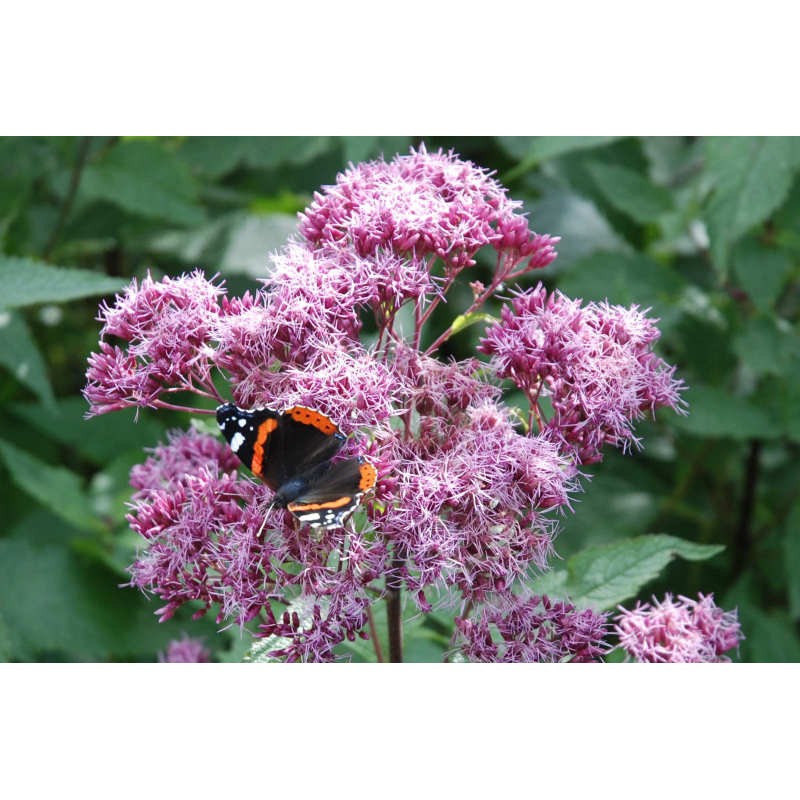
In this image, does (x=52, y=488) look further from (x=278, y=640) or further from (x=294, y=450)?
(x=294, y=450)

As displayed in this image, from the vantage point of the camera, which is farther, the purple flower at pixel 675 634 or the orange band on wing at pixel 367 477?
the purple flower at pixel 675 634

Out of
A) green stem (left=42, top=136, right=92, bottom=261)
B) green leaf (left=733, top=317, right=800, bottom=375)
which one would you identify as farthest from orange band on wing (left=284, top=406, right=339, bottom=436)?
green stem (left=42, top=136, right=92, bottom=261)

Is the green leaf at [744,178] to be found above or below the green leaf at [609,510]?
above

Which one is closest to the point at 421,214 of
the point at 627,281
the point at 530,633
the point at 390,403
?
the point at 390,403

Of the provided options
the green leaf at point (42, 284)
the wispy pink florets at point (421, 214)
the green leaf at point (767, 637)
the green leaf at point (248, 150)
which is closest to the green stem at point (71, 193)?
the green leaf at point (248, 150)

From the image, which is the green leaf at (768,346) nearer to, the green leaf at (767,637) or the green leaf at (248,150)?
the green leaf at (767,637)

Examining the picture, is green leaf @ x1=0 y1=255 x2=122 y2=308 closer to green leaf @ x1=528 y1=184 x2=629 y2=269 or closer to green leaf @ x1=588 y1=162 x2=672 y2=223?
green leaf @ x1=588 y1=162 x2=672 y2=223
